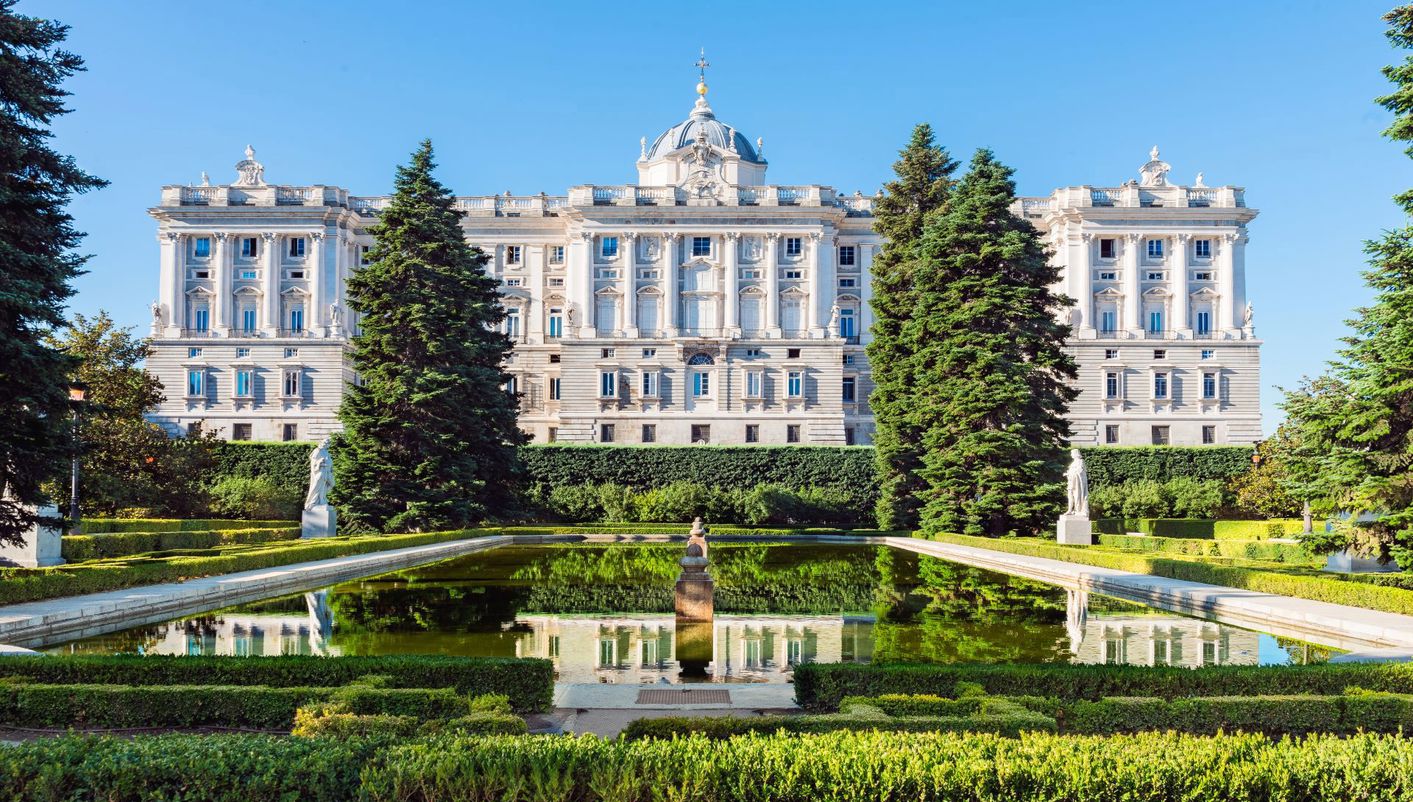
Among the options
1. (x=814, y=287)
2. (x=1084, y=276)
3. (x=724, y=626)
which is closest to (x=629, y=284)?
(x=814, y=287)

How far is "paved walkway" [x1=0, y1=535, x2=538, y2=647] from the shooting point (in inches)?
480

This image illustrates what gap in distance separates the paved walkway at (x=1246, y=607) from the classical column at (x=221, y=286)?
2144 inches

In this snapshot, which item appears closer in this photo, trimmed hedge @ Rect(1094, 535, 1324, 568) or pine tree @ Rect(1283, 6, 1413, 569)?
pine tree @ Rect(1283, 6, 1413, 569)

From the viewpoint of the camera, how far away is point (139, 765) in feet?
16.7

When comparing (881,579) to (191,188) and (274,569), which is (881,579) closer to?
(274,569)

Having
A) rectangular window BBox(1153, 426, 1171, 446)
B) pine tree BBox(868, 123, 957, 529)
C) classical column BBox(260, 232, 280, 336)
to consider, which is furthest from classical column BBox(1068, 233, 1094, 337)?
classical column BBox(260, 232, 280, 336)

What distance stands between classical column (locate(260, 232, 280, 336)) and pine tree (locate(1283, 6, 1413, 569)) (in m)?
59.0

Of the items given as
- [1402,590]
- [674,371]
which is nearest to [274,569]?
[1402,590]

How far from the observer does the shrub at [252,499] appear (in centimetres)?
3981

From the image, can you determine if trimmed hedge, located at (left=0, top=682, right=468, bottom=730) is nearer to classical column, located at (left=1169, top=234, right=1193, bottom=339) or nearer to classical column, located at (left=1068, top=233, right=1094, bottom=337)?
classical column, located at (left=1068, top=233, right=1094, bottom=337)

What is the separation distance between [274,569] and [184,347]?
48722mm

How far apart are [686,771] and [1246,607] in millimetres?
11901

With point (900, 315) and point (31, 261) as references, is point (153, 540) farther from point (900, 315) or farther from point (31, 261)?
point (900, 315)

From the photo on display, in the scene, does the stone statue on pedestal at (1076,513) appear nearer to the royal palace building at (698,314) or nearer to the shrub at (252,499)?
the shrub at (252,499)
